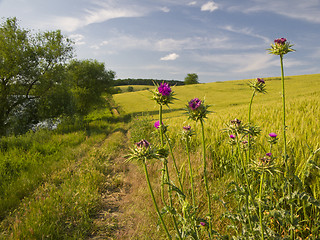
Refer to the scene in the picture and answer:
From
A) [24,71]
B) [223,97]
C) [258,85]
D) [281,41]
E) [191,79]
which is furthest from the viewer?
[191,79]

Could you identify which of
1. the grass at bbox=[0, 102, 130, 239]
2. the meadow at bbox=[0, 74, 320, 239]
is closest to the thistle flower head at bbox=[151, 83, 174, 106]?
the meadow at bbox=[0, 74, 320, 239]

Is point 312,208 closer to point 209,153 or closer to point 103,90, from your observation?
point 209,153

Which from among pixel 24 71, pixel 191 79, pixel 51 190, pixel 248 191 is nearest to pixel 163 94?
pixel 248 191

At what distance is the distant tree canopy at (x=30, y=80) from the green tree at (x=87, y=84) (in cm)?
270

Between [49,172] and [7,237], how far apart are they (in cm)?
372

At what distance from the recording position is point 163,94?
6.33 feet

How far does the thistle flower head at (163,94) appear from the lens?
6.35 ft

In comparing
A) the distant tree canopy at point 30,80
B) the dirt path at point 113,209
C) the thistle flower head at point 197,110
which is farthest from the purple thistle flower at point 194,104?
the distant tree canopy at point 30,80

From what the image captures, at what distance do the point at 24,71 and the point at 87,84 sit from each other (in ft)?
27.6

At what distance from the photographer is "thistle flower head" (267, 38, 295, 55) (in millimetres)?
2404

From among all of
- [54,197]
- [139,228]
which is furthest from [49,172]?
[139,228]

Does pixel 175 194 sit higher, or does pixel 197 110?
pixel 197 110

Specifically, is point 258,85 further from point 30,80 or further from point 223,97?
point 223,97

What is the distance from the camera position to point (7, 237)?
367 cm
